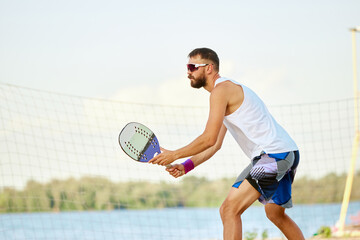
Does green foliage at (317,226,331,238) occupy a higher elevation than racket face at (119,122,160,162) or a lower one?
lower

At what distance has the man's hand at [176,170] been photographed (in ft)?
13.9

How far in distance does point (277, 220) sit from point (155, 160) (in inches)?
41.5

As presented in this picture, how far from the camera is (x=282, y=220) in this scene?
4227 millimetres

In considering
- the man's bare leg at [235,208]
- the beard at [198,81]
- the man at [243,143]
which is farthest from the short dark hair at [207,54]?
the man's bare leg at [235,208]

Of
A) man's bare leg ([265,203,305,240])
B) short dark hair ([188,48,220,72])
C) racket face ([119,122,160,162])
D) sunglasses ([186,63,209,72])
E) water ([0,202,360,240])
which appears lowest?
water ([0,202,360,240])

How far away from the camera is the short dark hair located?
13.3 feet

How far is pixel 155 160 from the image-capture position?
156 inches

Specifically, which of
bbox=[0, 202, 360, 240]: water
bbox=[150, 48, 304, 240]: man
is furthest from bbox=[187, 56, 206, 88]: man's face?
bbox=[0, 202, 360, 240]: water

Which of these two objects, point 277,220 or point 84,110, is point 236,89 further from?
point 84,110

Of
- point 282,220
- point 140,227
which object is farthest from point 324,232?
point 140,227

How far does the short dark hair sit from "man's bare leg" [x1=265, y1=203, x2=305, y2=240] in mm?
1112

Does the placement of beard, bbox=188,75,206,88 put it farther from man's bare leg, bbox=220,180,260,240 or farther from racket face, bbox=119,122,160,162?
man's bare leg, bbox=220,180,260,240

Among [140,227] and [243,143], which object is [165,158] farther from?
[140,227]

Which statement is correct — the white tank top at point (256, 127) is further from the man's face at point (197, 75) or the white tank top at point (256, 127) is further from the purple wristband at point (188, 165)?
the purple wristband at point (188, 165)
